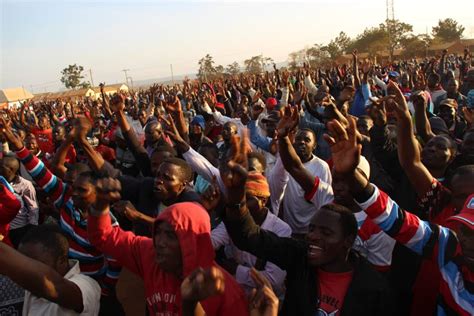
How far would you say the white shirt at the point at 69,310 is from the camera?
194cm

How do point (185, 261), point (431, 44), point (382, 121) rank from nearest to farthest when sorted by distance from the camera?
point (185, 261)
point (382, 121)
point (431, 44)

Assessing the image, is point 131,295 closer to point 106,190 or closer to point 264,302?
point 106,190

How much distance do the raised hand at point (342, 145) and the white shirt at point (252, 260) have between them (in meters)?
0.76

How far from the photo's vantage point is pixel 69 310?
1.95 meters

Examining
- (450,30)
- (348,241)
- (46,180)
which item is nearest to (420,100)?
(348,241)

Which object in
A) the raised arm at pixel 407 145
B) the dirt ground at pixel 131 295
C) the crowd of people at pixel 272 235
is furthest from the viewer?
the dirt ground at pixel 131 295

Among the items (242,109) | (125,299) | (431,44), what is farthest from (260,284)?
(431,44)

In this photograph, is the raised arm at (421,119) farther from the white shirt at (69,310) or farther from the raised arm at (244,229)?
the white shirt at (69,310)

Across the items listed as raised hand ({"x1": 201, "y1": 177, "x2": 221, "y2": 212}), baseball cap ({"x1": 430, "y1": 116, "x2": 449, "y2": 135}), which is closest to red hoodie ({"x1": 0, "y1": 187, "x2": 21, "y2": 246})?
raised hand ({"x1": 201, "y1": 177, "x2": 221, "y2": 212})

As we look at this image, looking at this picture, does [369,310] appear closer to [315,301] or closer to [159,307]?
[315,301]

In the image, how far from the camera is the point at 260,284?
5.09ft

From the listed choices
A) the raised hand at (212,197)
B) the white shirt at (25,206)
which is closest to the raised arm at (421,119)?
the raised hand at (212,197)

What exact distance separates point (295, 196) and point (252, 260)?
91 centimetres

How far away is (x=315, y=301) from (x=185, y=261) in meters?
0.71
